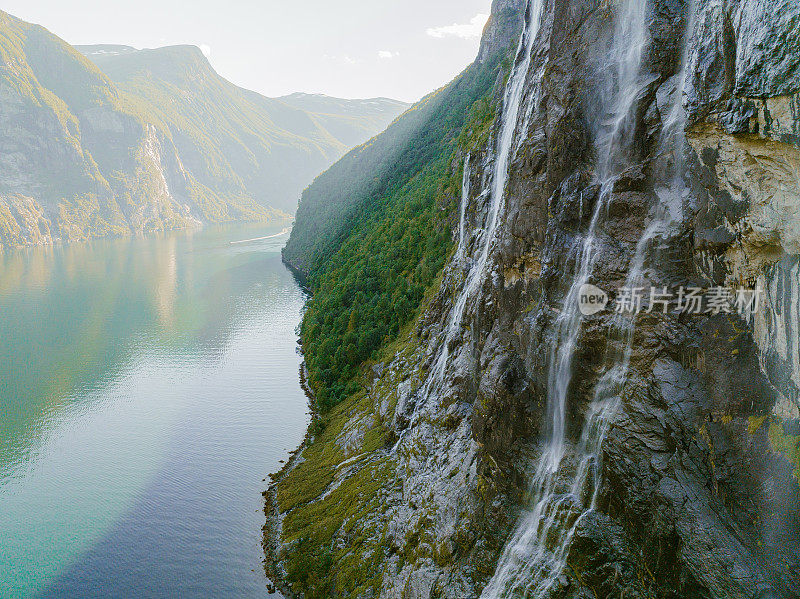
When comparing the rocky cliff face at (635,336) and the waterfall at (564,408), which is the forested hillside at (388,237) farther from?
the waterfall at (564,408)

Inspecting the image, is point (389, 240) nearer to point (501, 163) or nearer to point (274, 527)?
point (501, 163)

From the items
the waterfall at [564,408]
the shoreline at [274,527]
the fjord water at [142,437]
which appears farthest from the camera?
the fjord water at [142,437]

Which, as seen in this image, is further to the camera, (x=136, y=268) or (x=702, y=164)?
(x=136, y=268)

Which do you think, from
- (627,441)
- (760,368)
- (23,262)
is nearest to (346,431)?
(627,441)

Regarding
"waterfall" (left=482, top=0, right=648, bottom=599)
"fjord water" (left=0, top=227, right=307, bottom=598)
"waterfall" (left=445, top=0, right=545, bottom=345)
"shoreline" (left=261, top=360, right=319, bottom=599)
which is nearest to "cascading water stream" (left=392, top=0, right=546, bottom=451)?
"waterfall" (left=445, top=0, right=545, bottom=345)

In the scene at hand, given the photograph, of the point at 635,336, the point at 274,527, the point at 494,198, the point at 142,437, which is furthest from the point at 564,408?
the point at 142,437

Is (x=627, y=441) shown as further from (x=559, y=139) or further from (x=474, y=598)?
(x=559, y=139)

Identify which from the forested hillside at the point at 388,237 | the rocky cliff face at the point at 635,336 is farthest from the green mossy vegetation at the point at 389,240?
the rocky cliff face at the point at 635,336
